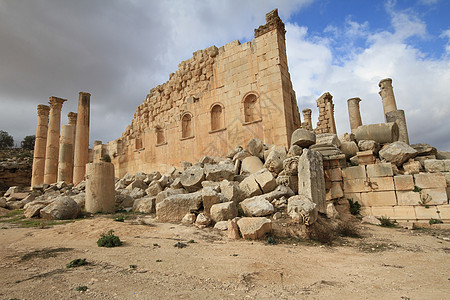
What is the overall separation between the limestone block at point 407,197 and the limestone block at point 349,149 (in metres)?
1.96

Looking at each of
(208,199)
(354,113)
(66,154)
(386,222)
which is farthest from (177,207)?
(66,154)

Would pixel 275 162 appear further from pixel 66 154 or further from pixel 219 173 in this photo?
pixel 66 154

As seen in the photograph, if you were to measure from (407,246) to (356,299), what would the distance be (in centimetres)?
366

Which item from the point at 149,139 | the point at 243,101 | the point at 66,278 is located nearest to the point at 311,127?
the point at 243,101

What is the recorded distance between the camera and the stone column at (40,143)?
2067 cm

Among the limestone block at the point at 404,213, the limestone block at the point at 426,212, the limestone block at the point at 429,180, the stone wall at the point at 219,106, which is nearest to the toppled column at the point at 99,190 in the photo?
the stone wall at the point at 219,106

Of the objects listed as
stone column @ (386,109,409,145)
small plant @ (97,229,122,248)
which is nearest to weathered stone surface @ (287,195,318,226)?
small plant @ (97,229,122,248)

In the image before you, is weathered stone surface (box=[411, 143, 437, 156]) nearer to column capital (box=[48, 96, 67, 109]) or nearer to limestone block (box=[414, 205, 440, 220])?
limestone block (box=[414, 205, 440, 220])

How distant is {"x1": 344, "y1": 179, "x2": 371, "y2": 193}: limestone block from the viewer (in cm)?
844

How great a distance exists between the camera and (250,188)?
26.2ft

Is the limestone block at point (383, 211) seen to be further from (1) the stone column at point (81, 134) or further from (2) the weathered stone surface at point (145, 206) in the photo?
(1) the stone column at point (81, 134)

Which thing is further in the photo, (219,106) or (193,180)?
(219,106)

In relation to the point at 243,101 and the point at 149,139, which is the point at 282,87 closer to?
the point at 243,101

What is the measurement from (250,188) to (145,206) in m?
4.05
